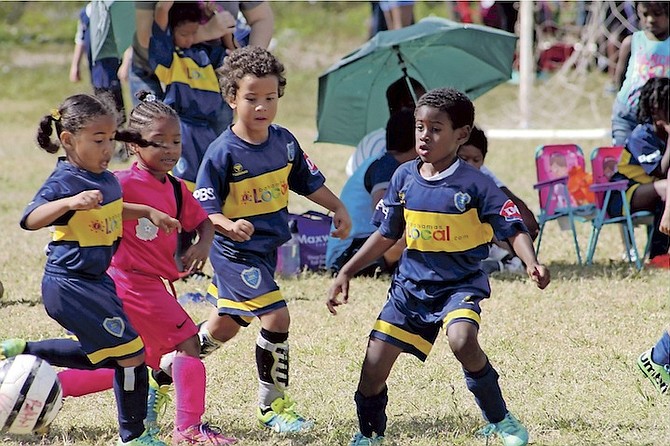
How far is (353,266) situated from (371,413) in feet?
1.83

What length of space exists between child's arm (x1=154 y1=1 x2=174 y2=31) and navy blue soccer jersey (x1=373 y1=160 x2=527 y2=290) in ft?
10.3

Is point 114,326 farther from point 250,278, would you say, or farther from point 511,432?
point 511,432

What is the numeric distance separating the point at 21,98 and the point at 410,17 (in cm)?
792

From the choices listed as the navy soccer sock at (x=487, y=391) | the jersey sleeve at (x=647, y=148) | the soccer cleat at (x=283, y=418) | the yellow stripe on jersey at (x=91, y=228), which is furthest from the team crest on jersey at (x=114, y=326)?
the jersey sleeve at (x=647, y=148)

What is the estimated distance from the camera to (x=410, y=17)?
13.0 meters

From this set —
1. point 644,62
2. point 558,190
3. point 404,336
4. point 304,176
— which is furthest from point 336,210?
point 644,62

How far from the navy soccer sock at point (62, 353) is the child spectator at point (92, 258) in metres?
0.31

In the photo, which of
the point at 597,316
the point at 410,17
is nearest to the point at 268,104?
the point at 597,316

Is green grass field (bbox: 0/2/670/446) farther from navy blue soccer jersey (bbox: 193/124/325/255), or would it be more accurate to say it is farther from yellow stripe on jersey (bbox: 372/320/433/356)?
navy blue soccer jersey (bbox: 193/124/325/255)

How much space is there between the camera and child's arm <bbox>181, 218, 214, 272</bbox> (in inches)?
173

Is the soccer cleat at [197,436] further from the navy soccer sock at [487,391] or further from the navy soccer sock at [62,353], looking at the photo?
the navy soccer sock at [487,391]

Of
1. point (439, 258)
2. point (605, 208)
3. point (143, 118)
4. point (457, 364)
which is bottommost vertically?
point (457, 364)

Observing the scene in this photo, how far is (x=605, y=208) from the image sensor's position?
26.6ft

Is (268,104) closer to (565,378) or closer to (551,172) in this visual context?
(565,378)
